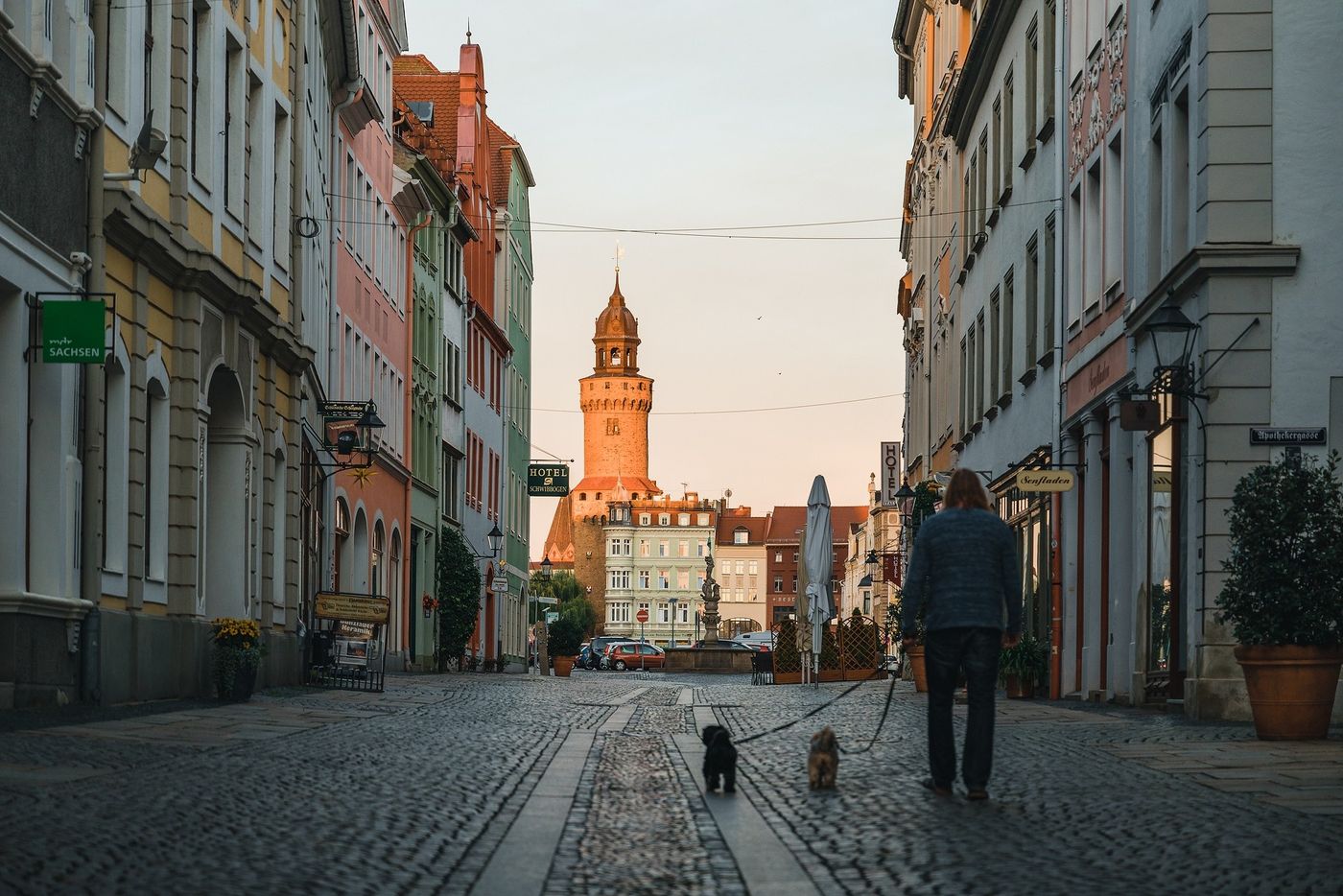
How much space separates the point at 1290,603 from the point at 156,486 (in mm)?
11896

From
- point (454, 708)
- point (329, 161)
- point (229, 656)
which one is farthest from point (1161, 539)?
point (329, 161)

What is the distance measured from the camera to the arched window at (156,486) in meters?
21.6

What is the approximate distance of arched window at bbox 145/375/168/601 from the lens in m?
21.6

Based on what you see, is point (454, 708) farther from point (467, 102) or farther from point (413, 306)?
point (467, 102)

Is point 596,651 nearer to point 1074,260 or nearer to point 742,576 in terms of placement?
point 1074,260

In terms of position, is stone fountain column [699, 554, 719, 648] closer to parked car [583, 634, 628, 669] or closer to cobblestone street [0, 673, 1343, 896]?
parked car [583, 634, 628, 669]

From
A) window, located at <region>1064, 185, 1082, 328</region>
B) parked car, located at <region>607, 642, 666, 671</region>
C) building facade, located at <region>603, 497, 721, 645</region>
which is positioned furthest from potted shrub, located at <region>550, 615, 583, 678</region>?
building facade, located at <region>603, 497, 721, 645</region>

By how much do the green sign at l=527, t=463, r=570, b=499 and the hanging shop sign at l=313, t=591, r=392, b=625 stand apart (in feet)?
142

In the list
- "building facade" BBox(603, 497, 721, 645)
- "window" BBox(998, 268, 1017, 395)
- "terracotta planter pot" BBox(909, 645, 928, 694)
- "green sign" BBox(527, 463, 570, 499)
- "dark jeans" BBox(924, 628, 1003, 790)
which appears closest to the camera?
"dark jeans" BBox(924, 628, 1003, 790)

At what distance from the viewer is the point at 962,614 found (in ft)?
36.7

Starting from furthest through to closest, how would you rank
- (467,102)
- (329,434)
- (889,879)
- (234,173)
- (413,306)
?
(467,102) → (413,306) → (329,434) → (234,173) → (889,879)

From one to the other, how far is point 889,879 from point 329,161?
105ft

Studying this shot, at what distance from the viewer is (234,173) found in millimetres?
25000

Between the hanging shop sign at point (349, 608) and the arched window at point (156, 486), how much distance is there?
258 inches
